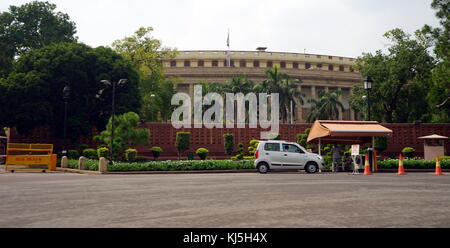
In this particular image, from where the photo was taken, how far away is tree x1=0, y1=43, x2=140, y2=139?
3166 cm

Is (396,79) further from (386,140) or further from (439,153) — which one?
(439,153)

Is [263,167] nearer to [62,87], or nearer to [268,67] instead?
[62,87]

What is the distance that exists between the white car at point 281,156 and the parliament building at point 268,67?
40600 mm

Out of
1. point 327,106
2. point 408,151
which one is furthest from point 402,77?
point 327,106

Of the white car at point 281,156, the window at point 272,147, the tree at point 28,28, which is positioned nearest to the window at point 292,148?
the white car at point 281,156

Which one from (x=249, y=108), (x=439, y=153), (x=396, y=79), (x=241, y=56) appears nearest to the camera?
(x=439, y=153)

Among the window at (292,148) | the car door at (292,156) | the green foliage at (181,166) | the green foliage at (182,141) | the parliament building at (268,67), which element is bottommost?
the green foliage at (181,166)

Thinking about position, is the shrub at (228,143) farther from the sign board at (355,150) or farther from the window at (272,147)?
the sign board at (355,150)

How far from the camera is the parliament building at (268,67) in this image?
6302cm

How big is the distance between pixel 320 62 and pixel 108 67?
164ft

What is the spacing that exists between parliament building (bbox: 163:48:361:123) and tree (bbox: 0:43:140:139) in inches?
951

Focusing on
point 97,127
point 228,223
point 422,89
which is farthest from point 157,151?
point 228,223

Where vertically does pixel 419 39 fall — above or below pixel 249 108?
above
